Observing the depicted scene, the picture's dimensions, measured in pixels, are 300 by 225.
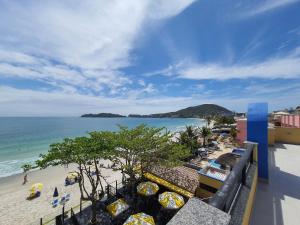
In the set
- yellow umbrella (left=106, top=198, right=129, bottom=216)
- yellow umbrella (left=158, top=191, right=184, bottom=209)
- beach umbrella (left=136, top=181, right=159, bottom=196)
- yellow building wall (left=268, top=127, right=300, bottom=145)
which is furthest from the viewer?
yellow building wall (left=268, top=127, right=300, bottom=145)

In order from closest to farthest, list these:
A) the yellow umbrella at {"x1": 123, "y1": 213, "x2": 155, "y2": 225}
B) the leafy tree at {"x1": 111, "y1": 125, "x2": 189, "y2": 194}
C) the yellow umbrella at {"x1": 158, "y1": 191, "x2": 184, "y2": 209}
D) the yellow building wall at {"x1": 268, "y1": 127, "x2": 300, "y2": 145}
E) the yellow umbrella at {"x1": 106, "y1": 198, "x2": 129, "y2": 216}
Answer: the yellow umbrella at {"x1": 123, "y1": 213, "x2": 155, "y2": 225} < the yellow umbrella at {"x1": 158, "y1": 191, "x2": 184, "y2": 209} < the yellow umbrella at {"x1": 106, "y1": 198, "x2": 129, "y2": 216} < the leafy tree at {"x1": 111, "y1": 125, "x2": 189, "y2": 194} < the yellow building wall at {"x1": 268, "y1": 127, "x2": 300, "y2": 145}

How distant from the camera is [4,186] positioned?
20.3 meters

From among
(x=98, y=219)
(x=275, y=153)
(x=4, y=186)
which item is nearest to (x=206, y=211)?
(x=98, y=219)

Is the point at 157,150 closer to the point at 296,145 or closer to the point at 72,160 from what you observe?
the point at 72,160

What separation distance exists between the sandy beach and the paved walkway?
41.3ft

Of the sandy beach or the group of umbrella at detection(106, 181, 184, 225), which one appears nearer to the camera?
the group of umbrella at detection(106, 181, 184, 225)

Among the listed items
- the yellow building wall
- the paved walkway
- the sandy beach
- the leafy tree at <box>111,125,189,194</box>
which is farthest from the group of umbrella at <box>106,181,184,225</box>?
the yellow building wall

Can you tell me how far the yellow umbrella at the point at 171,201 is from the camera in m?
9.03

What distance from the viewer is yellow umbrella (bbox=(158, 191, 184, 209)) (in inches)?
356

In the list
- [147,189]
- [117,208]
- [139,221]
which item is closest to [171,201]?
[147,189]

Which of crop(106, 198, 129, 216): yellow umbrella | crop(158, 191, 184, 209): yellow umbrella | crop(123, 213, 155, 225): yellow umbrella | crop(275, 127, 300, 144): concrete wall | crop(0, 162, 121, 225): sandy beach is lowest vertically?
crop(0, 162, 121, 225): sandy beach

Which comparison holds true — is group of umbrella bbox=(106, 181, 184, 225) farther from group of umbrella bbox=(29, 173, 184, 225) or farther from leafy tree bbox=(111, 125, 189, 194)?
leafy tree bbox=(111, 125, 189, 194)

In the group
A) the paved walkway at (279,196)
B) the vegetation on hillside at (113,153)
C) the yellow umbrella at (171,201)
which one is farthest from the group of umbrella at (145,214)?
the paved walkway at (279,196)

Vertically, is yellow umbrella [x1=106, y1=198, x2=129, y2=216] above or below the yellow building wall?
below
